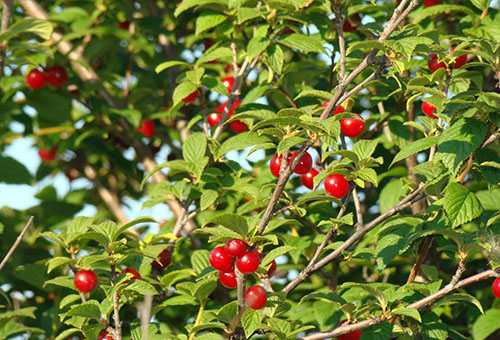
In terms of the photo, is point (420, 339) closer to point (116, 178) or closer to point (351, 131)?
point (351, 131)

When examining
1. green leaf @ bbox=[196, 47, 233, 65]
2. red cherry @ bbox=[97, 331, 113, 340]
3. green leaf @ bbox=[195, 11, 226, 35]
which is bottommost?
red cherry @ bbox=[97, 331, 113, 340]

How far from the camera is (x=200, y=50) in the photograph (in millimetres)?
5156

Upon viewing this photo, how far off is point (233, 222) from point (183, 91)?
4.18 ft

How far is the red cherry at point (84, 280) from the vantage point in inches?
110

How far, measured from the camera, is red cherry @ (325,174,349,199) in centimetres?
269

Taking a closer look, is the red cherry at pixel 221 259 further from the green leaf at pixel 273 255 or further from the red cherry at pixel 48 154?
the red cherry at pixel 48 154

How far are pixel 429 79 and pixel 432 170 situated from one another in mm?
393

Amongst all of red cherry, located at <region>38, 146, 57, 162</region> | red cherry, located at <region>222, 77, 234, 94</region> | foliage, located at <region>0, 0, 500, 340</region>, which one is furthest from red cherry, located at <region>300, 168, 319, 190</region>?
red cherry, located at <region>38, 146, 57, 162</region>

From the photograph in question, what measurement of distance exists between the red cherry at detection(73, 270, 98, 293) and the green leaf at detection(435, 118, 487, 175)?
5.08 ft

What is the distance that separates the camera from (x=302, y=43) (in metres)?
3.25

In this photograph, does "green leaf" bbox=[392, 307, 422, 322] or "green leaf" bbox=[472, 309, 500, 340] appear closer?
"green leaf" bbox=[392, 307, 422, 322]

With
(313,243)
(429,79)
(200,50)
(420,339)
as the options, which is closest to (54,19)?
(200,50)

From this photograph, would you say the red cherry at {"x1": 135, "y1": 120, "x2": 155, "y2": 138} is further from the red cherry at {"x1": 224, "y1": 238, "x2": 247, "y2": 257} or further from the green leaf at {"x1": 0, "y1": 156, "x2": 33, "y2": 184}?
the red cherry at {"x1": 224, "y1": 238, "x2": 247, "y2": 257}

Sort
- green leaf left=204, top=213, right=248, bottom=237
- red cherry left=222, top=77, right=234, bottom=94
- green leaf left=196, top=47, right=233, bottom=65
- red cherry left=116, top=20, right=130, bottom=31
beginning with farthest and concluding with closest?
red cherry left=116, top=20, right=130, bottom=31 < red cherry left=222, top=77, right=234, bottom=94 < green leaf left=196, top=47, right=233, bottom=65 < green leaf left=204, top=213, right=248, bottom=237
